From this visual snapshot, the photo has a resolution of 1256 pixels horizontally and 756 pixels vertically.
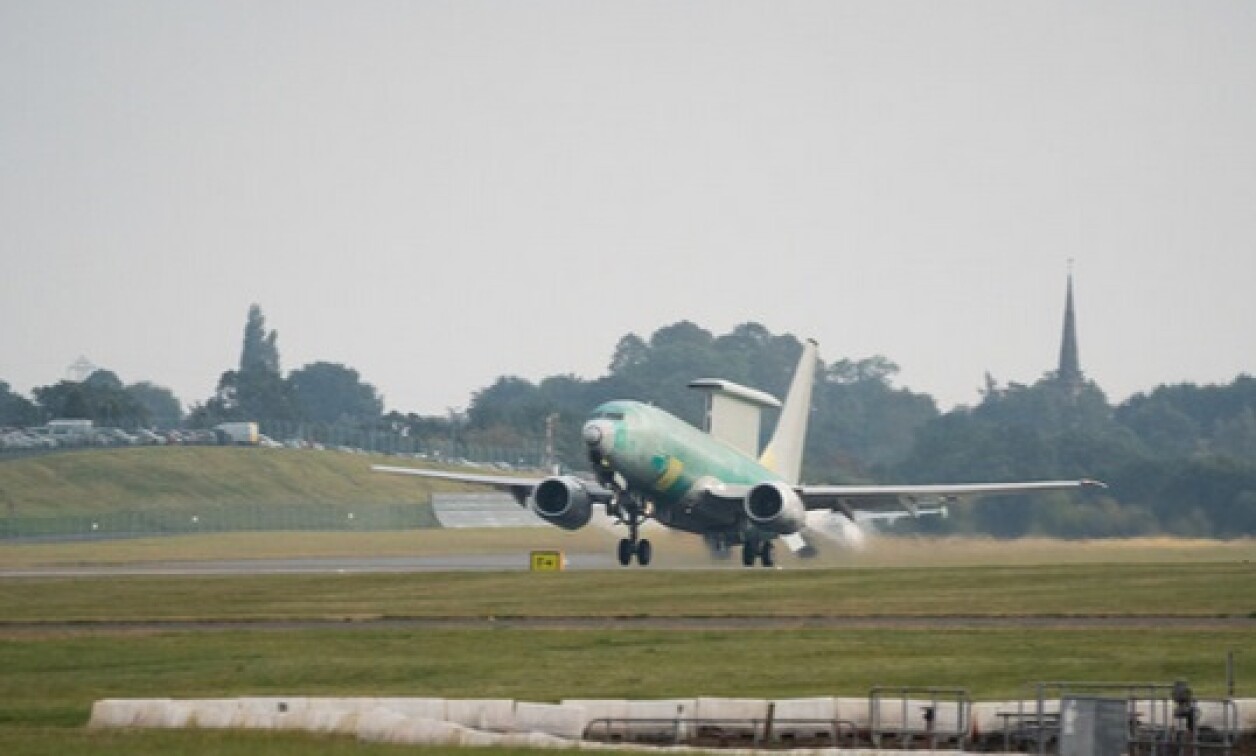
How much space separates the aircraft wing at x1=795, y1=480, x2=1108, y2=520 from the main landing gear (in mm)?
7484

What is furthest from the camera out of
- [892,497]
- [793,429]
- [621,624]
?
[793,429]

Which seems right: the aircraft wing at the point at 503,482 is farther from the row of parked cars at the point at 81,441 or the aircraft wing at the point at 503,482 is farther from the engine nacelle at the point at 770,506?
the row of parked cars at the point at 81,441

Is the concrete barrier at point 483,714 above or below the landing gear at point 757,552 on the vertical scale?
below

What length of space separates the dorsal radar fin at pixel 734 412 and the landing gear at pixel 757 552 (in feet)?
13.6

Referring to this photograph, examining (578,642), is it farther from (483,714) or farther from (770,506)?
(770,506)

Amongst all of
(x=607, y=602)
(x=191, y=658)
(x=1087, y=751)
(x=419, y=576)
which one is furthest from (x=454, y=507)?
(x=1087, y=751)

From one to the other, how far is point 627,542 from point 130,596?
21.5 meters

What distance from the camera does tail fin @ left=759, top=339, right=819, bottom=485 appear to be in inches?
3565

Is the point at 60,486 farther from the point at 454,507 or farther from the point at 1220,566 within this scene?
the point at 1220,566

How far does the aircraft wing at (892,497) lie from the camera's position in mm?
82125

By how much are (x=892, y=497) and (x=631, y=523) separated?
34.2 feet

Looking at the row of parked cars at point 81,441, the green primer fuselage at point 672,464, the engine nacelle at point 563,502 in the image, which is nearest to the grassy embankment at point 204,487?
the row of parked cars at point 81,441

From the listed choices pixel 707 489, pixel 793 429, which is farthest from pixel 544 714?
pixel 793 429

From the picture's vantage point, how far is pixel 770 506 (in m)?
79.7
